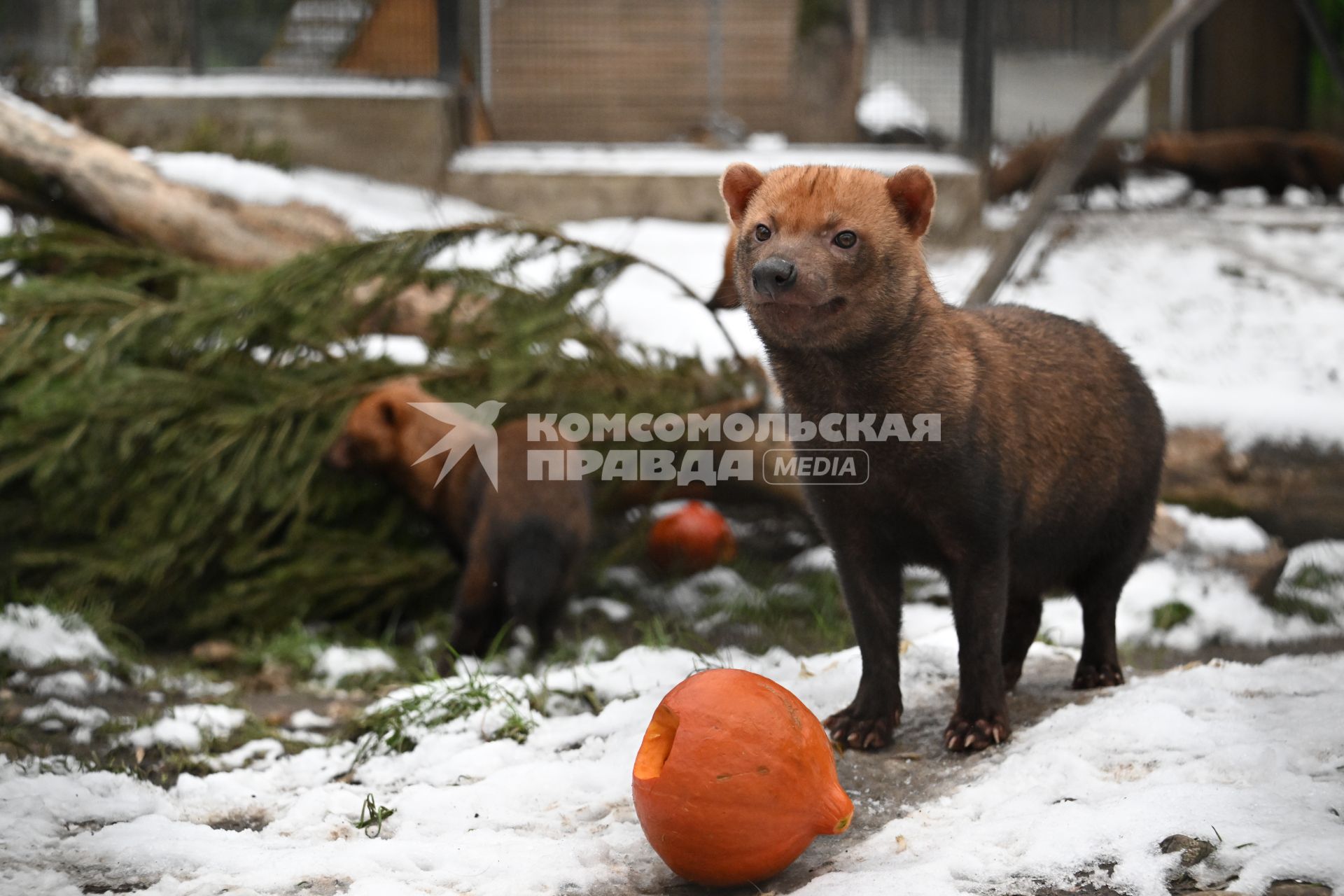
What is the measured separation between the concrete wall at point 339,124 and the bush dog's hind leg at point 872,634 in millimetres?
7951

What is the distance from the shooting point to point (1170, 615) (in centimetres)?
530

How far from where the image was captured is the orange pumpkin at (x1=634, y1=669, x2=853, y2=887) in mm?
2568

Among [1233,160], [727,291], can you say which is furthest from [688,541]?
[1233,160]

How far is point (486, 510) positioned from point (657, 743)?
2608 millimetres

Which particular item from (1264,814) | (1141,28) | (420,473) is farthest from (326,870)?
(1141,28)

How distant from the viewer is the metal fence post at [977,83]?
1004 centimetres

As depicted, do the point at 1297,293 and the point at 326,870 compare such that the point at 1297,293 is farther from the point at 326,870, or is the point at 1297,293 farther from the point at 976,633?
the point at 326,870

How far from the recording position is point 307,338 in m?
5.80

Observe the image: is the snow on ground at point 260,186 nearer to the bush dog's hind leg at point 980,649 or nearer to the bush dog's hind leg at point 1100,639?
the bush dog's hind leg at point 1100,639

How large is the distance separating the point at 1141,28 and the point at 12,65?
10.3 meters

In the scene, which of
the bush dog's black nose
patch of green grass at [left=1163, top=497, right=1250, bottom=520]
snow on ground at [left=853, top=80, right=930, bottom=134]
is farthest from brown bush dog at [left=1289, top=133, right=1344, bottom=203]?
the bush dog's black nose

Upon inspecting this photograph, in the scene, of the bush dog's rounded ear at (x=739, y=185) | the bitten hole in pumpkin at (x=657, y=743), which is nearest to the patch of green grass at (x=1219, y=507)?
the bush dog's rounded ear at (x=739, y=185)

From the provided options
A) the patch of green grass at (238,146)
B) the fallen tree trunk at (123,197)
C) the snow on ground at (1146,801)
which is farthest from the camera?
the patch of green grass at (238,146)

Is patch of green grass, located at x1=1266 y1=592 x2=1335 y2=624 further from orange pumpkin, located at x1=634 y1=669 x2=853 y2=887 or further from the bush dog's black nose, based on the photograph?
the bush dog's black nose
